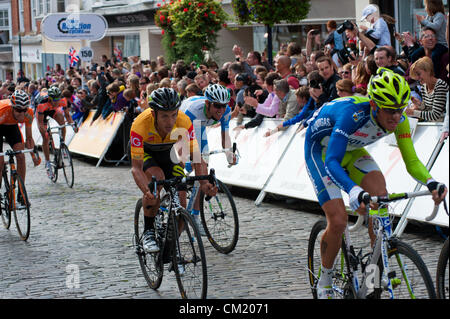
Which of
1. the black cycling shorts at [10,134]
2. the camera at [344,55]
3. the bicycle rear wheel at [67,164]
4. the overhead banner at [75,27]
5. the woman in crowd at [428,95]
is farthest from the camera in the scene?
the overhead banner at [75,27]

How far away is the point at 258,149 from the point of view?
1213 cm

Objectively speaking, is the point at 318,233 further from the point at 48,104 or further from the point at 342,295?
the point at 48,104

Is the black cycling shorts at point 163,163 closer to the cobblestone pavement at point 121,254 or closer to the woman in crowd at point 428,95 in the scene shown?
the cobblestone pavement at point 121,254

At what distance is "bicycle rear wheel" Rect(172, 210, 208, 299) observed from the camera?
598 cm

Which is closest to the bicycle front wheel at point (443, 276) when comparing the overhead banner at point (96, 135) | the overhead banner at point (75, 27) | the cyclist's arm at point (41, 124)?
the cyclist's arm at point (41, 124)

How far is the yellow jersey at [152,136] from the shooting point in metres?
6.83

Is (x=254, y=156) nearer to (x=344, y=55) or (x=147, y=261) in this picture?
(x=344, y=55)

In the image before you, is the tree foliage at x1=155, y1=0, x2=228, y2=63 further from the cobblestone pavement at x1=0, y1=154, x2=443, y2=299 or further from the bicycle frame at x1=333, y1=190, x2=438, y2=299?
the bicycle frame at x1=333, y1=190, x2=438, y2=299

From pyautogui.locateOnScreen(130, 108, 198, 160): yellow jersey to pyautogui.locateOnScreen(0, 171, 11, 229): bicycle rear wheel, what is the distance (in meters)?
3.72

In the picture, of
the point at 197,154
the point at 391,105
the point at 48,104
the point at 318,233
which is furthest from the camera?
the point at 48,104

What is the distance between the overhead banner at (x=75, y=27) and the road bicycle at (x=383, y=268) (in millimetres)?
21683

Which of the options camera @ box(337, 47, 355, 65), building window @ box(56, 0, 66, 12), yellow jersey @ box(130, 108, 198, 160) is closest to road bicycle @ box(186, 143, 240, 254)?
yellow jersey @ box(130, 108, 198, 160)
